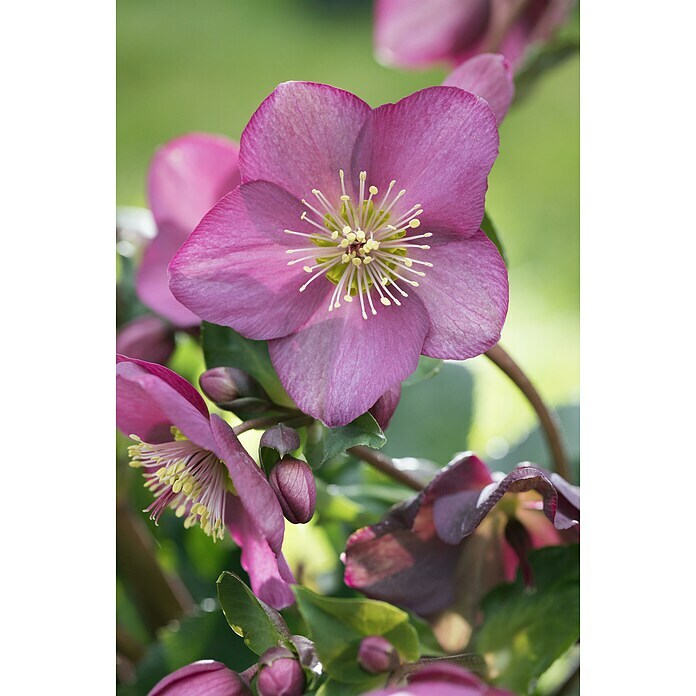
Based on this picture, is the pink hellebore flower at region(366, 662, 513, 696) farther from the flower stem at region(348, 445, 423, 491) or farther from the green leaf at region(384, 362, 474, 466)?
the green leaf at region(384, 362, 474, 466)

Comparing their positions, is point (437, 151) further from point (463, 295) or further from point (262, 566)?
point (262, 566)

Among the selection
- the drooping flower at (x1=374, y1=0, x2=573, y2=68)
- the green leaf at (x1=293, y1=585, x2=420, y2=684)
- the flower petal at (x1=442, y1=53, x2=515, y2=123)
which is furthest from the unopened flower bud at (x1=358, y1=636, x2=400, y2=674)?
the drooping flower at (x1=374, y1=0, x2=573, y2=68)

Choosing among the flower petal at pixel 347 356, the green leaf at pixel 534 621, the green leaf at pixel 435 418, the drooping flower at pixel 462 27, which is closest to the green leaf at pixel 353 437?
the flower petal at pixel 347 356

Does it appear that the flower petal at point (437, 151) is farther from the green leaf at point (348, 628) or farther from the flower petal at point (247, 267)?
the green leaf at point (348, 628)

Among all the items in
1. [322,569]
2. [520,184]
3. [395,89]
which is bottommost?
[322,569]

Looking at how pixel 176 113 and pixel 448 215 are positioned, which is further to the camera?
pixel 176 113

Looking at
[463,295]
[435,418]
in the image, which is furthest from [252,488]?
[435,418]

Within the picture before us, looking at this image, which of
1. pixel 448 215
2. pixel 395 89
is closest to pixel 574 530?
pixel 448 215
